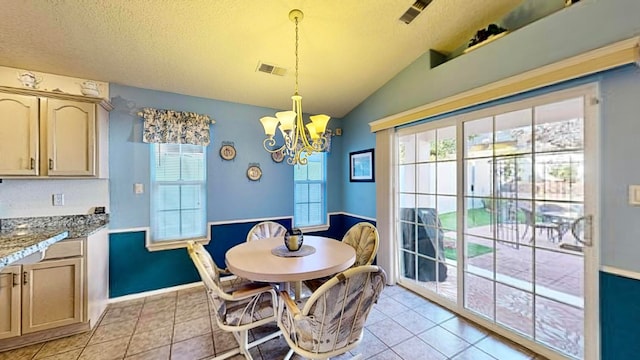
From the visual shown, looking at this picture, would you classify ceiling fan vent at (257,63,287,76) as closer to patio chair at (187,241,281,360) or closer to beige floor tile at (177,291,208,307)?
patio chair at (187,241,281,360)

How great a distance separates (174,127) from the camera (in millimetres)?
3084

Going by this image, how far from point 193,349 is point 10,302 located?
1557 millimetres

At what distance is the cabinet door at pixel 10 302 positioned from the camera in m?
2.07

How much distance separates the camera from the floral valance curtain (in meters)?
2.96

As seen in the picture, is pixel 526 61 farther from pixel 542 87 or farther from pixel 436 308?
pixel 436 308

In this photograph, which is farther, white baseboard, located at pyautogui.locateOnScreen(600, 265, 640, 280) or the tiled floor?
the tiled floor

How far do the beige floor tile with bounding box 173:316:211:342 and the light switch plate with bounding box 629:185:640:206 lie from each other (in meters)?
3.31

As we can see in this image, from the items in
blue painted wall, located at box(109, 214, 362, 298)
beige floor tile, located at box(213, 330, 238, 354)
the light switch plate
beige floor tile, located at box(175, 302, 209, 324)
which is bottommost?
beige floor tile, located at box(175, 302, 209, 324)

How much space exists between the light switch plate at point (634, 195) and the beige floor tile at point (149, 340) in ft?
11.6

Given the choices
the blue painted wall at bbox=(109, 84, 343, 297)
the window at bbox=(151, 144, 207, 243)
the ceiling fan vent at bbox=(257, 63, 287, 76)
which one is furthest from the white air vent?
the window at bbox=(151, 144, 207, 243)

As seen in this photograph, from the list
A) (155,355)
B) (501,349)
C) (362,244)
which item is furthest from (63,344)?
(501,349)

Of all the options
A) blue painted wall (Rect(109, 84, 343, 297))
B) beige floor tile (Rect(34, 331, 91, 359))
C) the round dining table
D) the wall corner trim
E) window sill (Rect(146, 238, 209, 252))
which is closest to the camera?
the wall corner trim

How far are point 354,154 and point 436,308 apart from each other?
2.37 m

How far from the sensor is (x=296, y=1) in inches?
81.4
